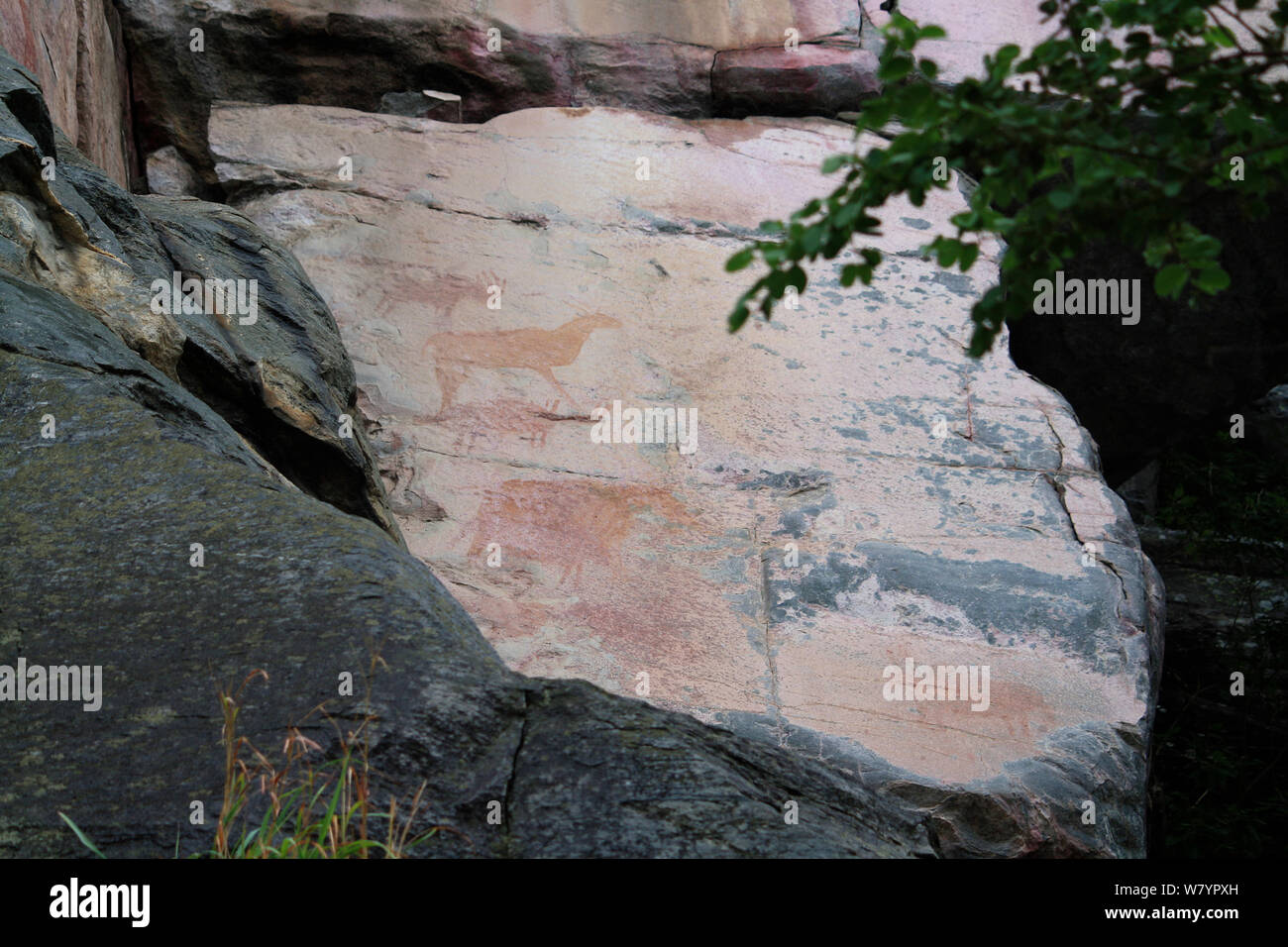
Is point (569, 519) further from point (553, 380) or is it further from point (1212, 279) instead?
point (1212, 279)

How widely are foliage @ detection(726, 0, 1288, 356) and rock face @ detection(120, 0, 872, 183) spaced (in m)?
4.35

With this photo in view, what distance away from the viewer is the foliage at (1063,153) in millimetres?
1570

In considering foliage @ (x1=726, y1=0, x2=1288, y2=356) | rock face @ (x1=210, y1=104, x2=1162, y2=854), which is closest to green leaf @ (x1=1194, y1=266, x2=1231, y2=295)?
foliage @ (x1=726, y1=0, x2=1288, y2=356)

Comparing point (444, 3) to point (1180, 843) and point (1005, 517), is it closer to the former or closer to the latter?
point (1005, 517)

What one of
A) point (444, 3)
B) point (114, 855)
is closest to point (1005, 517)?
point (114, 855)

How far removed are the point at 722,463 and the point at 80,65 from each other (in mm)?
2559

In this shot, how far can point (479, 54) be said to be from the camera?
6047mm

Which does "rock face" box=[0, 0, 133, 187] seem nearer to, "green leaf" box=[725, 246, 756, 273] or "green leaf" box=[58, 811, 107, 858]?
"green leaf" box=[58, 811, 107, 858]

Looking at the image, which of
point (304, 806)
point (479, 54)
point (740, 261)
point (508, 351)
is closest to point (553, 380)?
point (508, 351)

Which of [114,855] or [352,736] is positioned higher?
[352,736]

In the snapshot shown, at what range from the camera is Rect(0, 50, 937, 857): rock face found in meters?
1.80

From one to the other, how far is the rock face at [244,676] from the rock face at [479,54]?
131 inches

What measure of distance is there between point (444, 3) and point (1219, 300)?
140 inches
